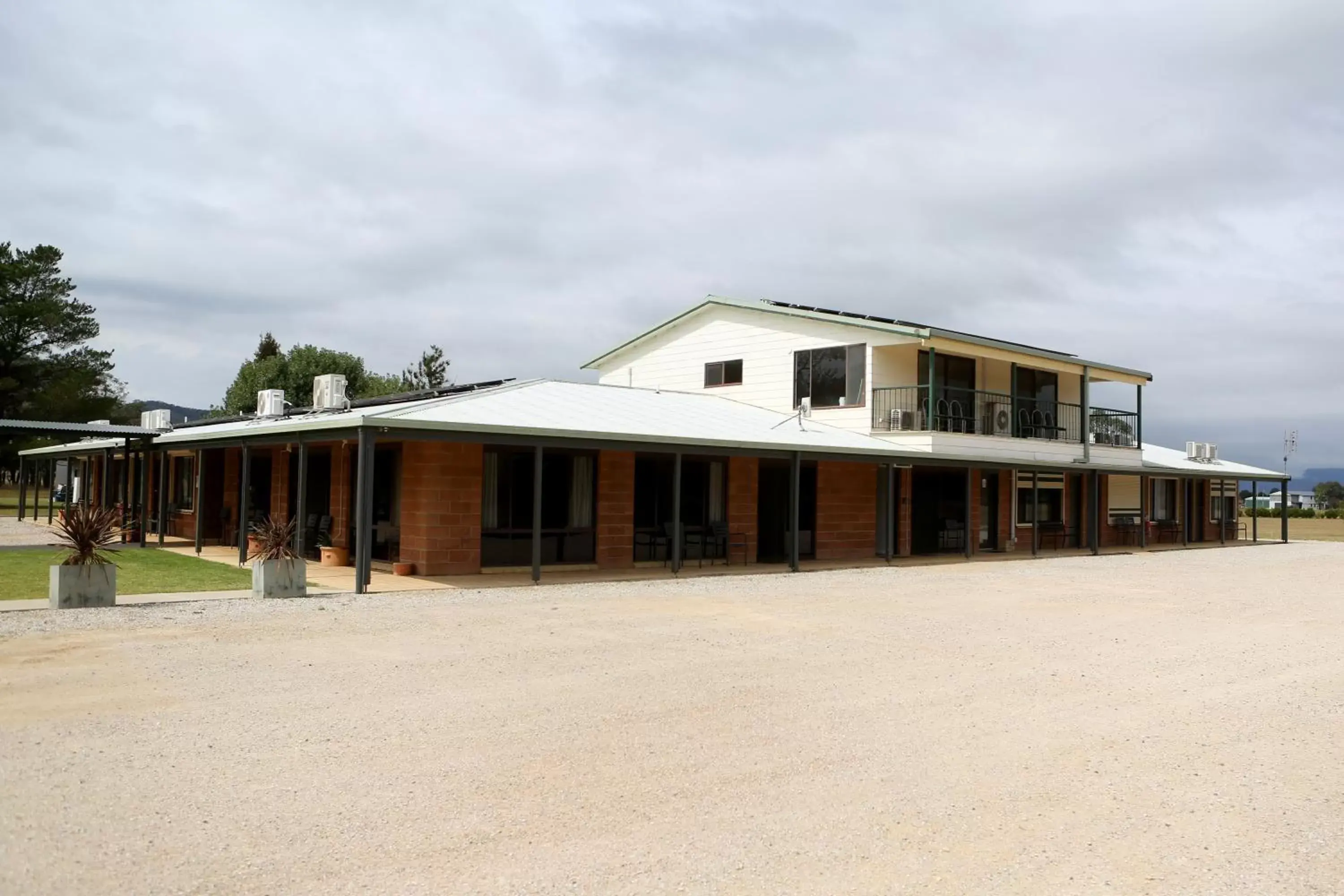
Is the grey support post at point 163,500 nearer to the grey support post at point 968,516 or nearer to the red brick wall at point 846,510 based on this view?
the red brick wall at point 846,510

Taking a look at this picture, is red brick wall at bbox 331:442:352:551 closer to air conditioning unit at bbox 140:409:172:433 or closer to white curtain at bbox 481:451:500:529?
white curtain at bbox 481:451:500:529

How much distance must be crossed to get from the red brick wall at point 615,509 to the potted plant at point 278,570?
5.70m

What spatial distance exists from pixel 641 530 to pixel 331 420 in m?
6.11

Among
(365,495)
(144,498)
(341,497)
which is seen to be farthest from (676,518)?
(144,498)

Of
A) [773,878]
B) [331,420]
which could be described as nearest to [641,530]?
[331,420]

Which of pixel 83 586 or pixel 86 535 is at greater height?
pixel 86 535

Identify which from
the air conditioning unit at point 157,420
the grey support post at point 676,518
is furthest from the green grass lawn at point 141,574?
the grey support post at point 676,518

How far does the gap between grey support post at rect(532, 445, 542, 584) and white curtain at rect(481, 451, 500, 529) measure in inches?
48.5

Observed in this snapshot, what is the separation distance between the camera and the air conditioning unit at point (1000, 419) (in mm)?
24453

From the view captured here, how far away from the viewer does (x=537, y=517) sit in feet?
48.6

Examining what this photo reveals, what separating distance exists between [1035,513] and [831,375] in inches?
220

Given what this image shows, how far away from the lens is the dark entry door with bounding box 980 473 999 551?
25156 mm

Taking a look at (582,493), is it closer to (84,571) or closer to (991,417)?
(84,571)

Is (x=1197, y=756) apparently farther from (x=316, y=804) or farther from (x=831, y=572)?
(x=831, y=572)
